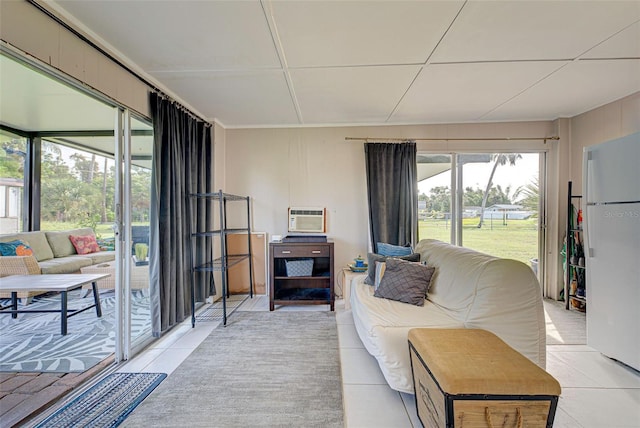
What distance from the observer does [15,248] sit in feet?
9.03

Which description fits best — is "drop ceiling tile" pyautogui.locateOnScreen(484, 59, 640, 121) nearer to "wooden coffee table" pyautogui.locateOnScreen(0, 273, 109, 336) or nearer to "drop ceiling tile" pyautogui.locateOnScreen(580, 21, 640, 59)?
"drop ceiling tile" pyautogui.locateOnScreen(580, 21, 640, 59)

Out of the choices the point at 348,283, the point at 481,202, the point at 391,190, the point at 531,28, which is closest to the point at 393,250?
the point at 348,283

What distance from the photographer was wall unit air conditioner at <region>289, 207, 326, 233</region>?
11.9ft

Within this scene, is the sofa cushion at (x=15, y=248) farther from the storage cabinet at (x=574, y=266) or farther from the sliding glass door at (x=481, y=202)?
the storage cabinet at (x=574, y=266)

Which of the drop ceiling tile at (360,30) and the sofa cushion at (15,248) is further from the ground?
the drop ceiling tile at (360,30)

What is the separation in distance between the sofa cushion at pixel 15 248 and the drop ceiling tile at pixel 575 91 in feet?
17.7

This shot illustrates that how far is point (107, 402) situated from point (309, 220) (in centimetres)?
255

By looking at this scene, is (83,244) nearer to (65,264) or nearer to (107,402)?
(65,264)

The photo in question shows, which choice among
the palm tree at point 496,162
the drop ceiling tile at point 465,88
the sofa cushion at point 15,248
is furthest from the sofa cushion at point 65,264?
the palm tree at point 496,162

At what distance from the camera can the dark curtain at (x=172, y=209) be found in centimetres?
238

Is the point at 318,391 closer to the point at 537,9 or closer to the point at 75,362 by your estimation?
the point at 75,362

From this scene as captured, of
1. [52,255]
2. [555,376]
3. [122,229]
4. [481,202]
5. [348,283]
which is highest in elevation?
[481,202]

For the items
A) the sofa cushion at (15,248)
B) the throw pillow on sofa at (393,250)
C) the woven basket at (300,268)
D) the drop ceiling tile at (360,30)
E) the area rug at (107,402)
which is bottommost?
the area rug at (107,402)

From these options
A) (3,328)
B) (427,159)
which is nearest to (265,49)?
(427,159)
